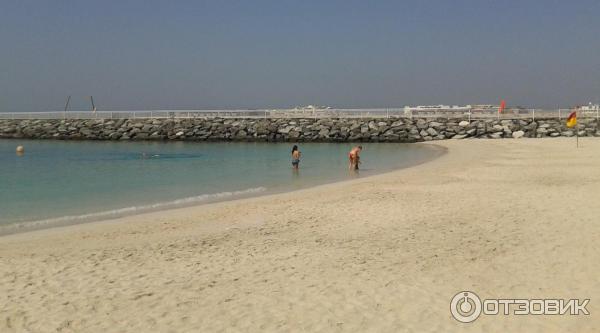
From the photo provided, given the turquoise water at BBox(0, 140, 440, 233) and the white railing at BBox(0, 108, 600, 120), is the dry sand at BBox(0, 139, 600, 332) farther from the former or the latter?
the white railing at BBox(0, 108, 600, 120)

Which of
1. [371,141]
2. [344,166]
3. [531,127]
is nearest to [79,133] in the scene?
[371,141]

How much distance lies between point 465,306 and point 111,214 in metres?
9.38

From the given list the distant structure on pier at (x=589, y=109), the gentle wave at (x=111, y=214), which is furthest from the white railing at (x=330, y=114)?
the gentle wave at (x=111, y=214)

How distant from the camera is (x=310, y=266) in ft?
23.5

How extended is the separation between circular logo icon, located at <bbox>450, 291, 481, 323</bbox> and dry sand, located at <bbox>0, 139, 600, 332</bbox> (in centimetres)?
9

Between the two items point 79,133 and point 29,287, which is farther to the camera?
point 79,133

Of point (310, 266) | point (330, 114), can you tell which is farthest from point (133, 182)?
point (330, 114)

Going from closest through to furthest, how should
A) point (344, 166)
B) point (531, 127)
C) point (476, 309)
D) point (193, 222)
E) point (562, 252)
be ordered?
point (476, 309) → point (562, 252) → point (193, 222) → point (344, 166) → point (531, 127)

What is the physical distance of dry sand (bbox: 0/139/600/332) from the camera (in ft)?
17.5

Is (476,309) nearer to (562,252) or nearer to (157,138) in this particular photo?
(562,252)

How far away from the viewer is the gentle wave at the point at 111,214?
11109mm

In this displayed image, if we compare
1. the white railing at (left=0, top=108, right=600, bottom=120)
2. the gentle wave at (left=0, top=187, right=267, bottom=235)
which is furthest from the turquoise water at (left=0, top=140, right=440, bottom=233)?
the white railing at (left=0, top=108, right=600, bottom=120)

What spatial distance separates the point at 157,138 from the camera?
51.9 meters

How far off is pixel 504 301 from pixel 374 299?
4.46 feet
